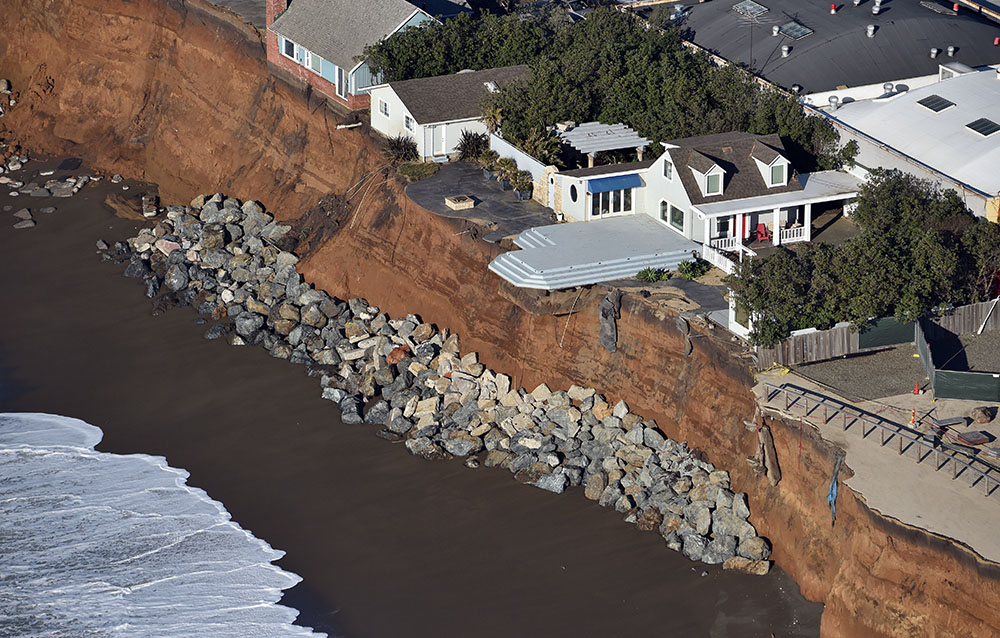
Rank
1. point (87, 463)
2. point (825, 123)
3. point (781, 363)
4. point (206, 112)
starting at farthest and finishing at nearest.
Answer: point (206, 112), point (825, 123), point (87, 463), point (781, 363)

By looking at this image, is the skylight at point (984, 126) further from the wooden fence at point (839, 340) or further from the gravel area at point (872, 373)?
the gravel area at point (872, 373)

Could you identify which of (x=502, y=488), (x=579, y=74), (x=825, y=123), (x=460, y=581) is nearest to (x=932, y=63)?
(x=825, y=123)

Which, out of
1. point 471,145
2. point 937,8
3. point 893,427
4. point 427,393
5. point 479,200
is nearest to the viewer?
point 893,427

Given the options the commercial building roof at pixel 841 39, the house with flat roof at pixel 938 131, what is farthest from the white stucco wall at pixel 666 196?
the commercial building roof at pixel 841 39

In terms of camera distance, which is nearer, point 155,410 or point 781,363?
point 781,363

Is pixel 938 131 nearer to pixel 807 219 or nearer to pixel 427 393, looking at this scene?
pixel 807 219

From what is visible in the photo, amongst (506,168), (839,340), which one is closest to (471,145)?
(506,168)

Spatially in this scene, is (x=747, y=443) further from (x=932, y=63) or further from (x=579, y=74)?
(x=932, y=63)
